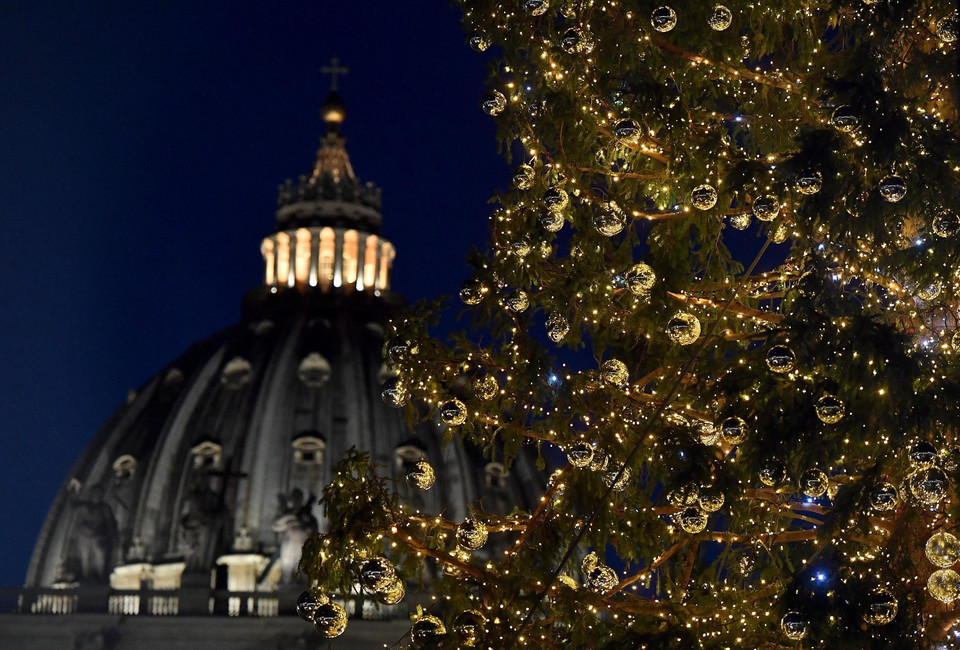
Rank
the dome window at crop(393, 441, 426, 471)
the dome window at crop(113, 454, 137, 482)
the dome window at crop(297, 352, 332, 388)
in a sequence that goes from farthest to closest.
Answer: the dome window at crop(113, 454, 137, 482)
the dome window at crop(297, 352, 332, 388)
the dome window at crop(393, 441, 426, 471)

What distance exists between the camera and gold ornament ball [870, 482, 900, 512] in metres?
8.02

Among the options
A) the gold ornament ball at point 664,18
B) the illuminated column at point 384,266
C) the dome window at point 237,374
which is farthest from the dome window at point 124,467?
the gold ornament ball at point 664,18

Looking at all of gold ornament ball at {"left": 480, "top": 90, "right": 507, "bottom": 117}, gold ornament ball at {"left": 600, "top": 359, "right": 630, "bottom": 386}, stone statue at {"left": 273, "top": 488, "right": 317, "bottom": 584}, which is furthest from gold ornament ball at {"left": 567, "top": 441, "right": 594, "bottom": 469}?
stone statue at {"left": 273, "top": 488, "right": 317, "bottom": 584}

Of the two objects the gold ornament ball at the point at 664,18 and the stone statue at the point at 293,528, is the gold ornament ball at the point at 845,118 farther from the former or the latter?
the stone statue at the point at 293,528

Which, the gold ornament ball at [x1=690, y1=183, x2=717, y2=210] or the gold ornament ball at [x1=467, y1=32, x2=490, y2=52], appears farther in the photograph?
the gold ornament ball at [x1=467, y1=32, x2=490, y2=52]

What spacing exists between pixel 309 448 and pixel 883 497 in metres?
54.2

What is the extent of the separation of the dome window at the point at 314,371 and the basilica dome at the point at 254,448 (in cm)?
6

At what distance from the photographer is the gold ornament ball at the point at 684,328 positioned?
9.41m

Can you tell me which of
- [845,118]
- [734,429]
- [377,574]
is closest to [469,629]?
[377,574]

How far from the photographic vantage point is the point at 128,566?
2397 inches

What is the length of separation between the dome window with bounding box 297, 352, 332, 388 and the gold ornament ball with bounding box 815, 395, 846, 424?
56732 millimetres

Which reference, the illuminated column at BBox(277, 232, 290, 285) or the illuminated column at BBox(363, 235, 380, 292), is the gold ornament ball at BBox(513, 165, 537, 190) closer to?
the illuminated column at BBox(363, 235, 380, 292)

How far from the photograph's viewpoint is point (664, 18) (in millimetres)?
9062

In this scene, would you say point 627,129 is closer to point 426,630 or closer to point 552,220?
point 552,220
